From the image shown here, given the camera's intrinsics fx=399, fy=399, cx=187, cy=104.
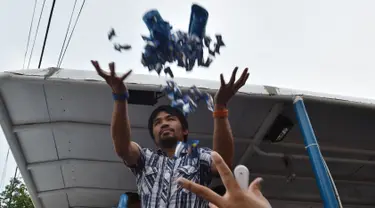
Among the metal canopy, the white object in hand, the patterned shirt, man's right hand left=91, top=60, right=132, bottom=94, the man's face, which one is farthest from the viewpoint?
the metal canopy

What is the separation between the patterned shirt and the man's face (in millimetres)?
77

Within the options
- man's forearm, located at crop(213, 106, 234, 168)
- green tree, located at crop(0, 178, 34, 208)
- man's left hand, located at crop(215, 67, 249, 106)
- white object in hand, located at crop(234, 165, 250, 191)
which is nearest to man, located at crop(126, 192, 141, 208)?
man's forearm, located at crop(213, 106, 234, 168)

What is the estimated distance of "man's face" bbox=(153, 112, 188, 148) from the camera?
218cm

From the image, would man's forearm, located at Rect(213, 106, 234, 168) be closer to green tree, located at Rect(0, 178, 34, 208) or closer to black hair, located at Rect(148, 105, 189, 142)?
black hair, located at Rect(148, 105, 189, 142)

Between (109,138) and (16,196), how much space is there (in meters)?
11.4

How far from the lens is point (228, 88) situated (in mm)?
2000

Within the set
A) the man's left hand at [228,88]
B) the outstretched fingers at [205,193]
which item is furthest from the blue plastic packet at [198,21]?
the outstretched fingers at [205,193]

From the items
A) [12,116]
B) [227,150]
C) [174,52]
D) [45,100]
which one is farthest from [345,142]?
[12,116]

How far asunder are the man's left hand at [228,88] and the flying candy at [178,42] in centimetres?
19

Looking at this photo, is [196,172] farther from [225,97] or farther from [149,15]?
[149,15]

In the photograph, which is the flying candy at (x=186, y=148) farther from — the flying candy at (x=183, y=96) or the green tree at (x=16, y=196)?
the green tree at (x=16, y=196)

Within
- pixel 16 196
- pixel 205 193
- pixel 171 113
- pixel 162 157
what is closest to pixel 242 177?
pixel 205 193

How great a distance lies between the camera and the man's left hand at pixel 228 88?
1.98m

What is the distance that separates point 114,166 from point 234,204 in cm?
239
